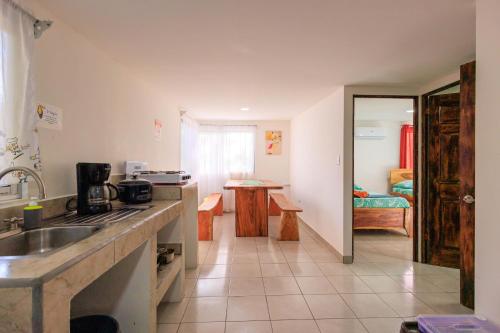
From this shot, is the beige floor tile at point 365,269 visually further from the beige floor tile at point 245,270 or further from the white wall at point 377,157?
the white wall at point 377,157

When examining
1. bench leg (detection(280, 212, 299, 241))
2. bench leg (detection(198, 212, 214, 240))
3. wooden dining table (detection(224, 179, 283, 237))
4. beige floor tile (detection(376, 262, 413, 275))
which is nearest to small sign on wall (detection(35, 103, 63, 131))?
bench leg (detection(198, 212, 214, 240))

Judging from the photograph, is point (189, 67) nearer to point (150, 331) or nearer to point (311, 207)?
point (150, 331)

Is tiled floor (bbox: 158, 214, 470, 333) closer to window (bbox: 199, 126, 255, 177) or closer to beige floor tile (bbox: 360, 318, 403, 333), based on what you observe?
beige floor tile (bbox: 360, 318, 403, 333)

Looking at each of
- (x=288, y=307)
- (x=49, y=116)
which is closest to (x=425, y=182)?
(x=288, y=307)

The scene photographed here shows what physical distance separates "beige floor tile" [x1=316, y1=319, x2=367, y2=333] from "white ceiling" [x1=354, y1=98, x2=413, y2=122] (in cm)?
315

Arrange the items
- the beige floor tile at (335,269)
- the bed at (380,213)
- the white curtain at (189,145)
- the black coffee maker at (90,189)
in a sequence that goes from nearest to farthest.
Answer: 1. the black coffee maker at (90,189)
2. the beige floor tile at (335,269)
3. the bed at (380,213)
4. the white curtain at (189,145)

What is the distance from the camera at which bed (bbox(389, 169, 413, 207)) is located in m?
5.48

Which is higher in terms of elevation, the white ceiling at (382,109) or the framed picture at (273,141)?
the white ceiling at (382,109)

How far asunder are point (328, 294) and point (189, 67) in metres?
2.54

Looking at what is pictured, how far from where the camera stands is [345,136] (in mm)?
3100

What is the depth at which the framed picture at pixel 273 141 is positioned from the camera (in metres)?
5.99

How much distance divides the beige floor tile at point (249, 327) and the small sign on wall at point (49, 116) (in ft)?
6.01

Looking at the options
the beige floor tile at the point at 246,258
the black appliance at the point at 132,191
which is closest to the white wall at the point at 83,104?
the black appliance at the point at 132,191

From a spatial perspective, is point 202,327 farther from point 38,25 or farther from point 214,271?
point 38,25
